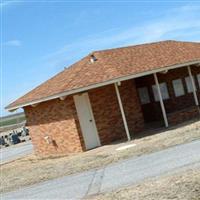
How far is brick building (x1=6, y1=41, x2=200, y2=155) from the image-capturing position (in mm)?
22422

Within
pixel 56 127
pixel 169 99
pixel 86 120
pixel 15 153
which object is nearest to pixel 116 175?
pixel 86 120

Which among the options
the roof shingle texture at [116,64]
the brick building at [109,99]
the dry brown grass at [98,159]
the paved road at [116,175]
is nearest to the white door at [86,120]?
the brick building at [109,99]

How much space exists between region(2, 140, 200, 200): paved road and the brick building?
652cm

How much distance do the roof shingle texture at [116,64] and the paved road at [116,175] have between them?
6.78 meters

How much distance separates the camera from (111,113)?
917 inches

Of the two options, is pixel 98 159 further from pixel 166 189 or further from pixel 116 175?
pixel 166 189

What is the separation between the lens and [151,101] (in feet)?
89.8

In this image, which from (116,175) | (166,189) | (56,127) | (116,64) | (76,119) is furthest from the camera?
(116,64)

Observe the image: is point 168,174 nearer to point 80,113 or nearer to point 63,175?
point 63,175

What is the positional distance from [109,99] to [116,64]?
192 cm

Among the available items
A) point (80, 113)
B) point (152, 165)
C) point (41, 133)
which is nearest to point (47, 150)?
point (41, 133)

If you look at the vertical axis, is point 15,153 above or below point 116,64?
below

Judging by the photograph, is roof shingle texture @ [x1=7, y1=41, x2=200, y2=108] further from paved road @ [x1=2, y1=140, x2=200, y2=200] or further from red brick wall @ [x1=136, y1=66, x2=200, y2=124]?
paved road @ [x1=2, y1=140, x2=200, y2=200]

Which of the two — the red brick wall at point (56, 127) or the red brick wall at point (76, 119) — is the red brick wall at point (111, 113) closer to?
the red brick wall at point (76, 119)
